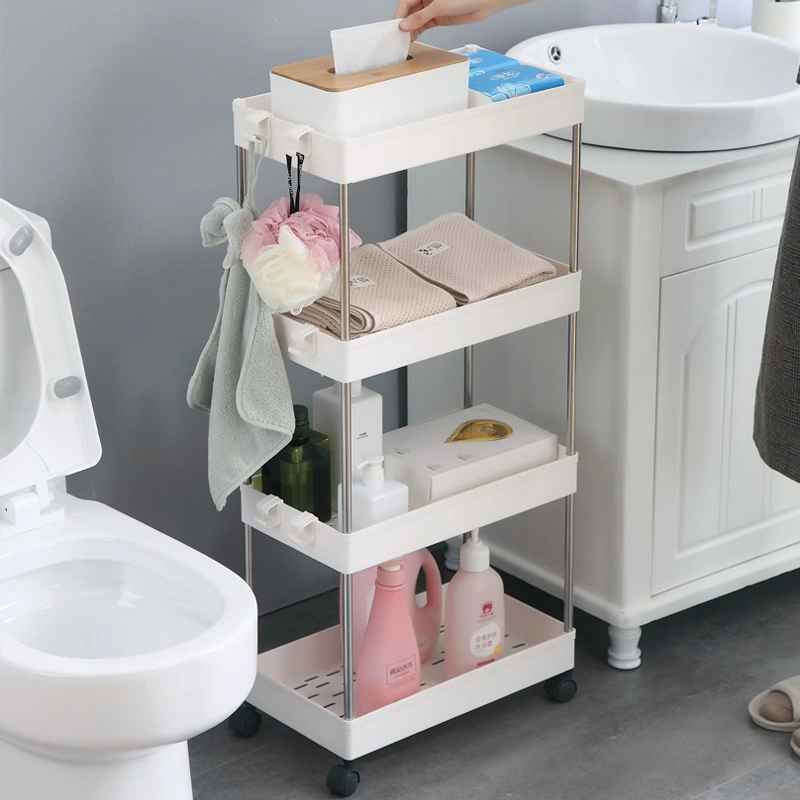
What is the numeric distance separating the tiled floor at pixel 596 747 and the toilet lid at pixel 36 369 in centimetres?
50

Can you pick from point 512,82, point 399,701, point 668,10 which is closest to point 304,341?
point 512,82

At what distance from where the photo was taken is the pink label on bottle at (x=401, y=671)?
1924 mm

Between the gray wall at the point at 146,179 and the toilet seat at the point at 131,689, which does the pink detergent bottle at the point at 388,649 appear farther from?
the gray wall at the point at 146,179

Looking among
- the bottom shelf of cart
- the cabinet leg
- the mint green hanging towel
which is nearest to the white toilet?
the mint green hanging towel

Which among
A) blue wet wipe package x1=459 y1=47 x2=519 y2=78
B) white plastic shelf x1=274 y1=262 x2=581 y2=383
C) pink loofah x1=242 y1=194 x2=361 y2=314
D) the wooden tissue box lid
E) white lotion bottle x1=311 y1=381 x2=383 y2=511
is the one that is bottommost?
white lotion bottle x1=311 y1=381 x2=383 y2=511

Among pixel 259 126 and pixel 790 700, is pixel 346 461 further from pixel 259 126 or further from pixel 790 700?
pixel 790 700

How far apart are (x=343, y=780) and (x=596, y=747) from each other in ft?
1.21

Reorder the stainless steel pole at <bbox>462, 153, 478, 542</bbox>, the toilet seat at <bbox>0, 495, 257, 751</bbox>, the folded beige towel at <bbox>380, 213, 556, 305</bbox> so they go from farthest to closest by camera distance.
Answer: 1. the stainless steel pole at <bbox>462, 153, 478, 542</bbox>
2. the folded beige towel at <bbox>380, 213, 556, 305</bbox>
3. the toilet seat at <bbox>0, 495, 257, 751</bbox>

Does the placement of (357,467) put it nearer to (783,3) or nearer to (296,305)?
(296,305)

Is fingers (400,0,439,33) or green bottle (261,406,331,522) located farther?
green bottle (261,406,331,522)

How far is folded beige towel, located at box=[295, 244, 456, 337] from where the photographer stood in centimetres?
175

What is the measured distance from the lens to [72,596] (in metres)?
1.81

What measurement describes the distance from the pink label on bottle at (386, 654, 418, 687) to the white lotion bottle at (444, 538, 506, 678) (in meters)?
0.09

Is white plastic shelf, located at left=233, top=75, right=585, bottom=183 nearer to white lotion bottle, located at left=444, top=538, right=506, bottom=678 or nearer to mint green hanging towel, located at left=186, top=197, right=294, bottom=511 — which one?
mint green hanging towel, located at left=186, top=197, right=294, bottom=511
